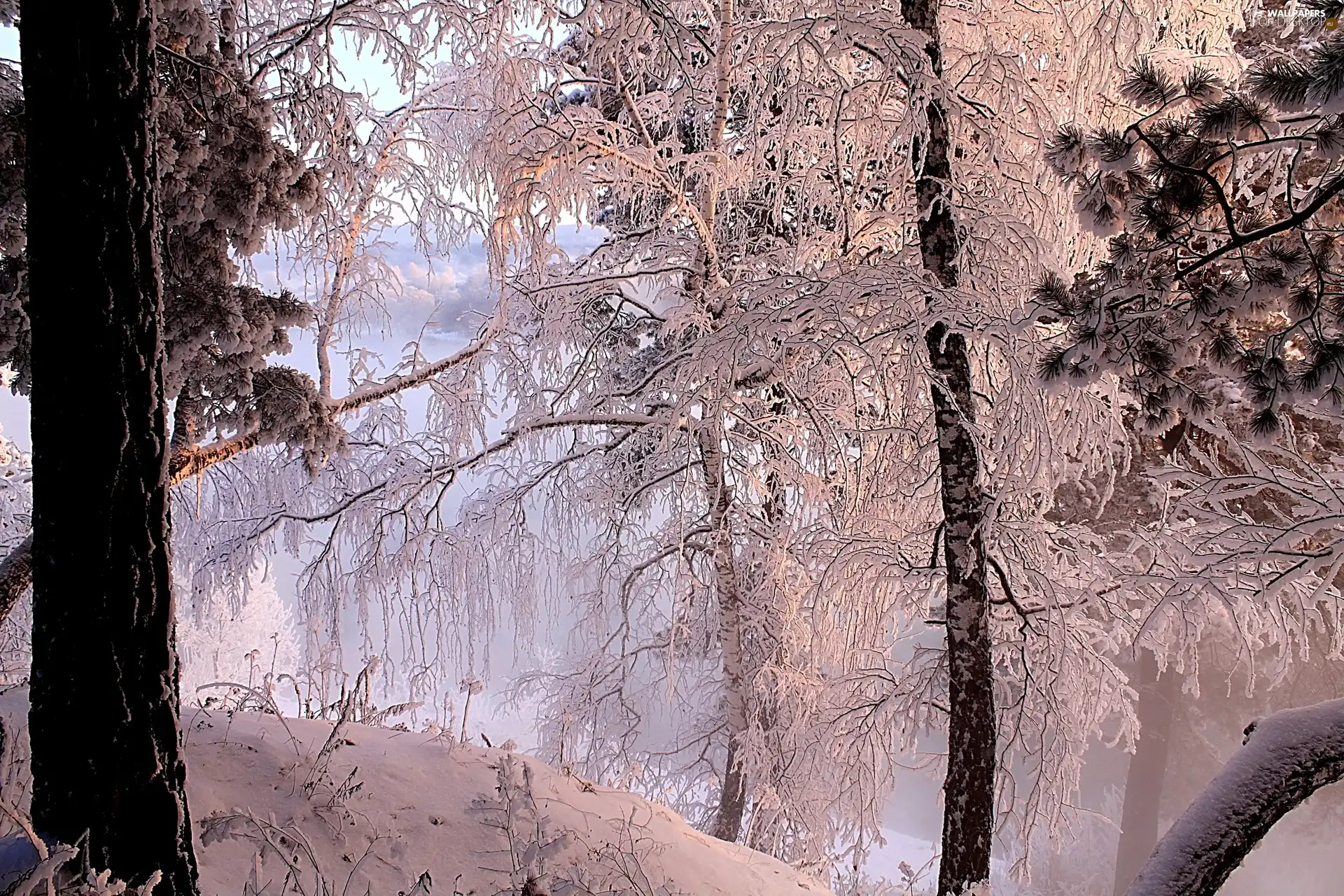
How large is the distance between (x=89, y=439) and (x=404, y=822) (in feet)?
6.12

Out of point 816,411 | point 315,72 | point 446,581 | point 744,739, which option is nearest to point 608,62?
point 315,72

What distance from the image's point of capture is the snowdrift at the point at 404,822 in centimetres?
248

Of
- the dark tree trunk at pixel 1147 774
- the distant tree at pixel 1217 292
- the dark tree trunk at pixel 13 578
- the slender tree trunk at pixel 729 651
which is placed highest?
the distant tree at pixel 1217 292

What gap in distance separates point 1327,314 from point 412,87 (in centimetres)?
563

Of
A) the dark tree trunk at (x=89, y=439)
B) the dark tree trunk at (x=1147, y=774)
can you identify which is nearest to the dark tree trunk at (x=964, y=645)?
the dark tree trunk at (x=89, y=439)

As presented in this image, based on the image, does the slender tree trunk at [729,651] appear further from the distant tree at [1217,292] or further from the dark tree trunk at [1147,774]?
the dark tree trunk at [1147,774]

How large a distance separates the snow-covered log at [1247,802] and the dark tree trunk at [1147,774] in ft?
38.4

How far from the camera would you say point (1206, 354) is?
8.46 ft

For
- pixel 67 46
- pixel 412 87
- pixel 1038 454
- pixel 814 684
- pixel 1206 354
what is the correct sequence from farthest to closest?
1. pixel 814 684
2. pixel 412 87
3. pixel 1038 454
4. pixel 1206 354
5. pixel 67 46

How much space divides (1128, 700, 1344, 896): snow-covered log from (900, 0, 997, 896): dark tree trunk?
93cm

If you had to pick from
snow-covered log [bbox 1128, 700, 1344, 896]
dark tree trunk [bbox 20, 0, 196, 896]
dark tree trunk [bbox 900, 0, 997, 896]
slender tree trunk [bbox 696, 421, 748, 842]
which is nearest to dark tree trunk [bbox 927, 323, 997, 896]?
dark tree trunk [bbox 900, 0, 997, 896]

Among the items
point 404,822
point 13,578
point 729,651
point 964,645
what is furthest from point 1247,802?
point 13,578

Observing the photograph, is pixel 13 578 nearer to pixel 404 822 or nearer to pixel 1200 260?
pixel 404 822

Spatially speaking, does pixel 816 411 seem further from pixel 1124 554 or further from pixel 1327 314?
pixel 1327 314
